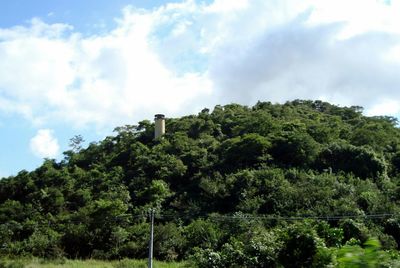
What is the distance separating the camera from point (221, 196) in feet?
103

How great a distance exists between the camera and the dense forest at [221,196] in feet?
78.8

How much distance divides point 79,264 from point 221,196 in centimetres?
1019

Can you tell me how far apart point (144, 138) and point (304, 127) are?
14.5 m

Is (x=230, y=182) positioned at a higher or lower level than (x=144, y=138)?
lower

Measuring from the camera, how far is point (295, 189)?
95.9ft

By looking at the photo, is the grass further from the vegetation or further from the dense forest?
the dense forest

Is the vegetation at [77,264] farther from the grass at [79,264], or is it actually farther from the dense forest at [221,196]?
the dense forest at [221,196]

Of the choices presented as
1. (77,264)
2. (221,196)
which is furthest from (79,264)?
(221,196)

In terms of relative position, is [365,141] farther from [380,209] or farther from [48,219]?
[48,219]

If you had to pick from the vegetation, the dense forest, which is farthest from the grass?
the dense forest

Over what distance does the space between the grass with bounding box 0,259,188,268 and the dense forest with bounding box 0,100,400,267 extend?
1.72 meters

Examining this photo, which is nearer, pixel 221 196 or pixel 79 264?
pixel 79 264

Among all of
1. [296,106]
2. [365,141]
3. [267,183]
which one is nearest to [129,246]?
[267,183]

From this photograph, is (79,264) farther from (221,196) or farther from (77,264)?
(221,196)
